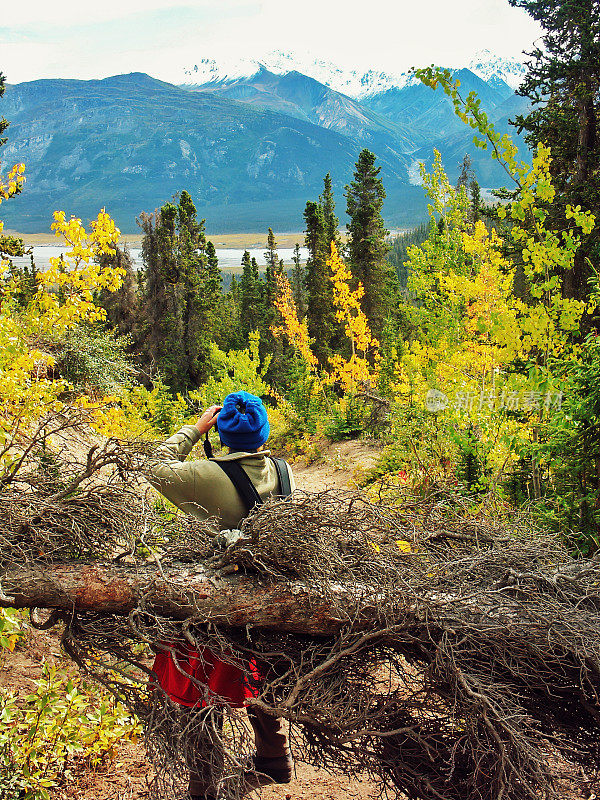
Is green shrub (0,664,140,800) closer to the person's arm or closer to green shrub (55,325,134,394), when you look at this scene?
the person's arm

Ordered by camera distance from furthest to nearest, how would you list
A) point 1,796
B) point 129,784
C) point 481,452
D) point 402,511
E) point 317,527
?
1. point 481,452
2. point 129,784
3. point 402,511
4. point 1,796
5. point 317,527

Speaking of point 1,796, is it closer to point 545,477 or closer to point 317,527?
point 317,527

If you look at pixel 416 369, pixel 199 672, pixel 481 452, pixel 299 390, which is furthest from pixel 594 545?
pixel 299 390

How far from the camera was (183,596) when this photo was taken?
2.65m

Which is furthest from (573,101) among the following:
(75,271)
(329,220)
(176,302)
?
(329,220)

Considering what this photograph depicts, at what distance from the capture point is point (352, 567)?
287 centimetres

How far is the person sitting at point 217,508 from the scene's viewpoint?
2.62 meters

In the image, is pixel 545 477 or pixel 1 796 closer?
pixel 1 796

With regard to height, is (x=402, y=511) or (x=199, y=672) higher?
(x=402, y=511)

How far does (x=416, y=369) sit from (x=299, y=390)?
7.08 m

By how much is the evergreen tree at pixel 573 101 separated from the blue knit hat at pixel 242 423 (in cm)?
638

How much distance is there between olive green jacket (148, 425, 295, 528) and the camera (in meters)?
2.96

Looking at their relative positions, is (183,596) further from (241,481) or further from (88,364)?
(88,364)

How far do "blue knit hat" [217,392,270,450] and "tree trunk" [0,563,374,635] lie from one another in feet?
2.26
